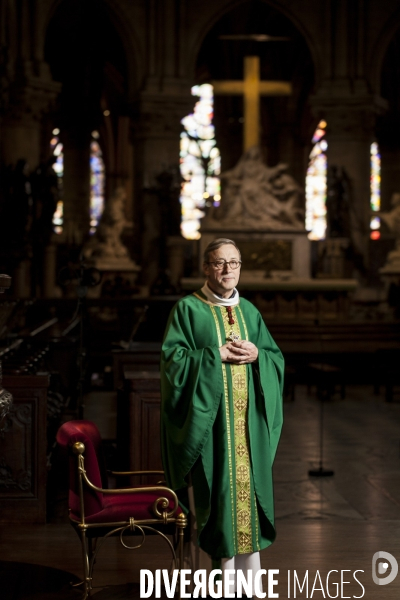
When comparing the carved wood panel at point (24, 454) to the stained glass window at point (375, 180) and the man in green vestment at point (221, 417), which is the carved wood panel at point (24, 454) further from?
the stained glass window at point (375, 180)

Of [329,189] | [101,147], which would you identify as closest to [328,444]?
[329,189]

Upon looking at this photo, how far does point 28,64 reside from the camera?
69.8ft

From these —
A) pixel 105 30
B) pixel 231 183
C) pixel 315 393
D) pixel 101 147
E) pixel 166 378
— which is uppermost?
pixel 105 30

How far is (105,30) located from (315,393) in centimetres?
1639

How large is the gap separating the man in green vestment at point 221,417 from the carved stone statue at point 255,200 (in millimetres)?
15679

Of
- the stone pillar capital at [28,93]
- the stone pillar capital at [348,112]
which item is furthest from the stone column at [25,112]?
the stone pillar capital at [348,112]

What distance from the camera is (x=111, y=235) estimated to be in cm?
2173

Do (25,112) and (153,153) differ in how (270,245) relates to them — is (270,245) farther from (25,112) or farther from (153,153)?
(25,112)

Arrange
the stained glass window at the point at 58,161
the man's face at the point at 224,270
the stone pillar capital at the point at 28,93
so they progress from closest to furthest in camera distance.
Result: 1. the man's face at the point at 224,270
2. the stone pillar capital at the point at 28,93
3. the stained glass window at the point at 58,161

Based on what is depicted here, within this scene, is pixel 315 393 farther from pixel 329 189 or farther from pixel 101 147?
pixel 101 147

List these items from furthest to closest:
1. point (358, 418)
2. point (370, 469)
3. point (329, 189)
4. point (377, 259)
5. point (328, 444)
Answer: point (377, 259), point (329, 189), point (358, 418), point (328, 444), point (370, 469)

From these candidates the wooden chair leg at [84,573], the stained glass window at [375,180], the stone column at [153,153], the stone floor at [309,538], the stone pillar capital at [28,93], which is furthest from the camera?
the stained glass window at [375,180]

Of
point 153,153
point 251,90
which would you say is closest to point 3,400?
point 251,90

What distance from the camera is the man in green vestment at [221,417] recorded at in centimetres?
397
